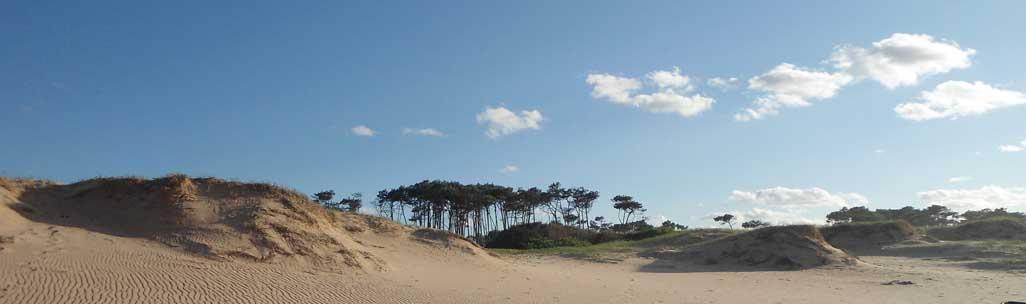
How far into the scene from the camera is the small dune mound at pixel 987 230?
32594 millimetres

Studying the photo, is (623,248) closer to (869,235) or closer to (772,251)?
(772,251)

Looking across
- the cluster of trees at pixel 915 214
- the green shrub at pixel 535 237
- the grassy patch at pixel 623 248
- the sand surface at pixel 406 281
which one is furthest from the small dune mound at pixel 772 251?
the cluster of trees at pixel 915 214

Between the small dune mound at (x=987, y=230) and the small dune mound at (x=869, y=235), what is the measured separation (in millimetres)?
3214

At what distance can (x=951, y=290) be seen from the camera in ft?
57.6

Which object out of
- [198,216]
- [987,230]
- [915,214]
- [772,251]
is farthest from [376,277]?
[915,214]

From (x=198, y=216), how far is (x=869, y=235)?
33583 mm

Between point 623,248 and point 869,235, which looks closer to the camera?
point 623,248

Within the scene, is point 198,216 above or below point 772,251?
above

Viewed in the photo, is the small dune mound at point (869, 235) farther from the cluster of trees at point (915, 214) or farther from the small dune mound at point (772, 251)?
the cluster of trees at point (915, 214)

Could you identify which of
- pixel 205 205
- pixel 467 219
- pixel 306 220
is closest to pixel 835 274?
pixel 306 220

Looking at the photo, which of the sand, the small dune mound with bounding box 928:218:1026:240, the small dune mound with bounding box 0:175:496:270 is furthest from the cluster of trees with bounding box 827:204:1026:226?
the small dune mound with bounding box 0:175:496:270

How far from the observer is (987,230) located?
34094 millimetres

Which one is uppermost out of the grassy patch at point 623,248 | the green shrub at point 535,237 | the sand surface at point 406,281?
the green shrub at point 535,237

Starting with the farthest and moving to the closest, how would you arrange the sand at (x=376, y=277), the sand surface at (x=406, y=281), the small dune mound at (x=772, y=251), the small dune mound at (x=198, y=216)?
the small dune mound at (x=772, y=251) → the small dune mound at (x=198, y=216) → the sand at (x=376, y=277) → the sand surface at (x=406, y=281)
